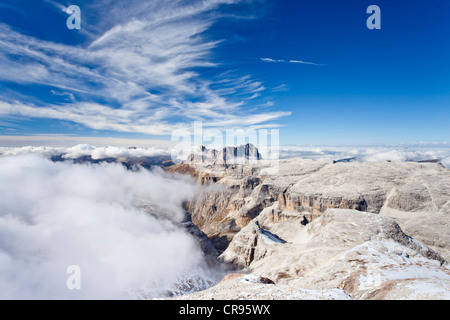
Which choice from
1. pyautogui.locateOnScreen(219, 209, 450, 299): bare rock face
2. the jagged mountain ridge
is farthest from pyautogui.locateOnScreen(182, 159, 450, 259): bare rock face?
pyautogui.locateOnScreen(219, 209, 450, 299): bare rock face

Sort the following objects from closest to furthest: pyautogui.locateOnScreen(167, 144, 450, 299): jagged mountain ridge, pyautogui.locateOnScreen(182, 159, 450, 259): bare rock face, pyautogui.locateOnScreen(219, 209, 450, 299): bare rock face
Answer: pyautogui.locateOnScreen(167, 144, 450, 299): jagged mountain ridge, pyautogui.locateOnScreen(219, 209, 450, 299): bare rock face, pyautogui.locateOnScreen(182, 159, 450, 259): bare rock face

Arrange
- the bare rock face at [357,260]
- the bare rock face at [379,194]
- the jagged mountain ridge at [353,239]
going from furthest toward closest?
the bare rock face at [379,194], the bare rock face at [357,260], the jagged mountain ridge at [353,239]

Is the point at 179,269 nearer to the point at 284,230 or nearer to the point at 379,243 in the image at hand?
the point at 284,230

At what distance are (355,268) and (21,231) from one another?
237921 mm

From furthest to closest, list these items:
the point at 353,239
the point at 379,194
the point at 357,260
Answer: the point at 379,194, the point at 353,239, the point at 357,260

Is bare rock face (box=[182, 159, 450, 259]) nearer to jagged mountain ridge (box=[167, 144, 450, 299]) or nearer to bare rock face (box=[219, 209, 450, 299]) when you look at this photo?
jagged mountain ridge (box=[167, 144, 450, 299])

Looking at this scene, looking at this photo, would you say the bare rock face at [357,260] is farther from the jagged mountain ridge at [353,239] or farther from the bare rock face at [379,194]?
the bare rock face at [379,194]

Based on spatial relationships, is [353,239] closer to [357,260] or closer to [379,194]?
[357,260]

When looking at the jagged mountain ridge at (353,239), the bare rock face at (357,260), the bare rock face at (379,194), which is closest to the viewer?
the jagged mountain ridge at (353,239)

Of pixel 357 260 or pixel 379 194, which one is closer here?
pixel 357 260

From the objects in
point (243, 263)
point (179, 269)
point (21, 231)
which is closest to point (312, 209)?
point (243, 263)

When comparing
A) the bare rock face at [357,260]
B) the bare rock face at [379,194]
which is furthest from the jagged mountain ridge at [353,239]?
the bare rock face at [379,194]

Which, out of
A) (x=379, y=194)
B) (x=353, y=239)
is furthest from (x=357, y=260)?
(x=379, y=194)

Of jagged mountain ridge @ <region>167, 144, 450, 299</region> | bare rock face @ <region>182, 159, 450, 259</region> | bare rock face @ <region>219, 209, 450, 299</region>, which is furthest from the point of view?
bare rock face @ <region>182, 159, 450, 259</region>
